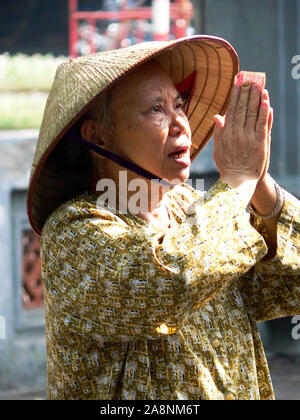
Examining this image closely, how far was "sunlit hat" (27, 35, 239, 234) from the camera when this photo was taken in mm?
1965

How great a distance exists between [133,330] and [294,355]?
4.71m

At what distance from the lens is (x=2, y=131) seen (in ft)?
18.7

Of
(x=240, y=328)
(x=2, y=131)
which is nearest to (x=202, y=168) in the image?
(x=2, y=131)

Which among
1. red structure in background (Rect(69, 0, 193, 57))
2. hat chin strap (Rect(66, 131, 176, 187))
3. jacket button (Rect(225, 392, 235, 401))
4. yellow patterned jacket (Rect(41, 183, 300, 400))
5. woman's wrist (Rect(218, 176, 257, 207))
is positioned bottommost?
jacket button (Rect(225, 392, 235, 401))

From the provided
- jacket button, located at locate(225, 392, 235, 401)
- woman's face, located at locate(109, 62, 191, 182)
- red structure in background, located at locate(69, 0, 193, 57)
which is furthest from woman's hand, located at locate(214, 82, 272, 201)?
red structure in background, located at locate(69, 0, 193, 57)

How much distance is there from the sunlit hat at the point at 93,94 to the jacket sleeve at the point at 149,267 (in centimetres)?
25

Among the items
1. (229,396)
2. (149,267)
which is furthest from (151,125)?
(229,396)

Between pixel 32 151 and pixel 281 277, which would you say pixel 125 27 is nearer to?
pixel 32 151

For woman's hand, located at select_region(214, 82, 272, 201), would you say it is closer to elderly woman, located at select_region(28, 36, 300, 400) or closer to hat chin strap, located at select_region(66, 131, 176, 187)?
elderly woman, located at select_region(28, 36, 300, 400)

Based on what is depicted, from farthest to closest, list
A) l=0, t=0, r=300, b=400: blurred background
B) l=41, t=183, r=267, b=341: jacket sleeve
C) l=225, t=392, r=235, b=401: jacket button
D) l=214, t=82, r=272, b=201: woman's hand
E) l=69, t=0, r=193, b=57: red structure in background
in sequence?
l=69, t=0, r=193, b=57: red structure in background < l=0, t=0, r=300, b=400: blurred background < l=225, t=392, r=235, b=401: jacket button < l=214, t=82, r=272, b=201: woman's hand < l=41, t=183, r=267, b=341: jacket sleeve

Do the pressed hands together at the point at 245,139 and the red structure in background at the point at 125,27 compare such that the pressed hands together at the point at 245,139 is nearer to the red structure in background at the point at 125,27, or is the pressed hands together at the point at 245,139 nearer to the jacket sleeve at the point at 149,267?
the jacket sleeve at the point at 149,267
